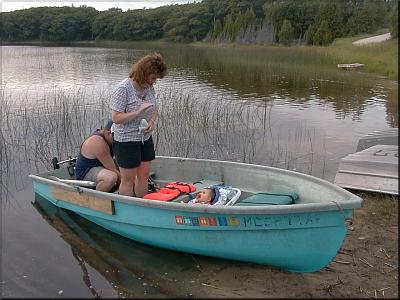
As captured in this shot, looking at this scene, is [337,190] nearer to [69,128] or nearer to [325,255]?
[325,255]

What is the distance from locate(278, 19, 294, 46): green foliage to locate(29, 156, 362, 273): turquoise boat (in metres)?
46.8

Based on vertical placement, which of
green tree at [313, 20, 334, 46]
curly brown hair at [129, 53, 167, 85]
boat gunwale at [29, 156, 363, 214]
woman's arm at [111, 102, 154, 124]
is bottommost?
boat gunwale at [29, 156, 363, 214]

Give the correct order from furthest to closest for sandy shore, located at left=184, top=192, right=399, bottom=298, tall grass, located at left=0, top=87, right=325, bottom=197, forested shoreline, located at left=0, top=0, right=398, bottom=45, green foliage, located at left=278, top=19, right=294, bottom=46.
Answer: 1. green foliage, located at left=278, top=19, right=294, bottom=46
2. forested shoreline, located at left=0, top=0, right=398, bottom=45
3. tall grass, located at left=0, top=87, right=325, bottom=197
4. sandy shore, located at left=184, top=192, right=399, bottom=298

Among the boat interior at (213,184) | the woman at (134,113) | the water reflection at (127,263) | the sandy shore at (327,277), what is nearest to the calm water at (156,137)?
the water reflection at (127,263)

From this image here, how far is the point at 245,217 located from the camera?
4.16 meters

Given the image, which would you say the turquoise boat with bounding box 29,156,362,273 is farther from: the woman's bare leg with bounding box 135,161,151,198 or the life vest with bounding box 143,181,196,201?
the woman's bare leg with bounding box 135,161,151,198

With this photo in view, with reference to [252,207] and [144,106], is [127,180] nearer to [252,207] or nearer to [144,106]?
[144,106]

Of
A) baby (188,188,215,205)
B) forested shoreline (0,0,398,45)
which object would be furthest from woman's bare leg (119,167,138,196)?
forested shoreline (0,0,398,45)

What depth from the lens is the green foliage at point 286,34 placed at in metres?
50.1

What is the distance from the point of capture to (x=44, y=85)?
55.7 ft

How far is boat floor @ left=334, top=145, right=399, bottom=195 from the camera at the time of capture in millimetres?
5969

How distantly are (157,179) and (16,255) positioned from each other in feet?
7.35

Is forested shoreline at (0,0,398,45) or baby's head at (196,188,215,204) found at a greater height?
forested shoreline at (0,0,398,45)

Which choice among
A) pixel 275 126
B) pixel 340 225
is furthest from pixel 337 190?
pixel 275 126
